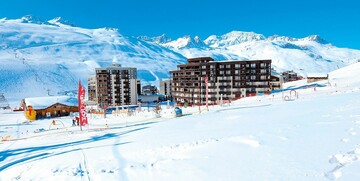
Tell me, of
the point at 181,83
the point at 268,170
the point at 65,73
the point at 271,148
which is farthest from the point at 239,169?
the point at 65,73

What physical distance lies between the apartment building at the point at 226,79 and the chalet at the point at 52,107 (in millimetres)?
30687

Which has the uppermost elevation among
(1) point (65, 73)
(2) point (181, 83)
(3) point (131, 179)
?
(1) point (65, 73)

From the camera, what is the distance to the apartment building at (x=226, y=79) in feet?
233

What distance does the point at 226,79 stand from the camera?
7319cm

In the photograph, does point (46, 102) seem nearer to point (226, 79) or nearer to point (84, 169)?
point (226, 79)

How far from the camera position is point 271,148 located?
10.2 metres

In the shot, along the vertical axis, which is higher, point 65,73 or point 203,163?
point 65,73

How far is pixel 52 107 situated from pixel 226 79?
41927 millimetres

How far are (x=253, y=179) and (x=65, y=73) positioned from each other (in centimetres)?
18241

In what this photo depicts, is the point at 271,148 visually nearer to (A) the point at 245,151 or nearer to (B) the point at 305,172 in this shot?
(A) the point at 245,151

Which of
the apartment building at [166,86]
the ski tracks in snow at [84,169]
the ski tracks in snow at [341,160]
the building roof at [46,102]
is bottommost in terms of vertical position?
the ski tracks in snow at [84,169]

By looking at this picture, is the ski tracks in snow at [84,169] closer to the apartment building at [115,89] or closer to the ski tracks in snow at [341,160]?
the ski tracks in snow at [341,160]

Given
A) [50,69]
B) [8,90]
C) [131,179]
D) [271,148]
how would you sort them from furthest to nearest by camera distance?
[50,69]
[8,90]
[271,148]
[131,179]

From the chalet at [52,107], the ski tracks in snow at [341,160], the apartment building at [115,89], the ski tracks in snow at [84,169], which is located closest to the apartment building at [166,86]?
the apartment building at [115,89]
